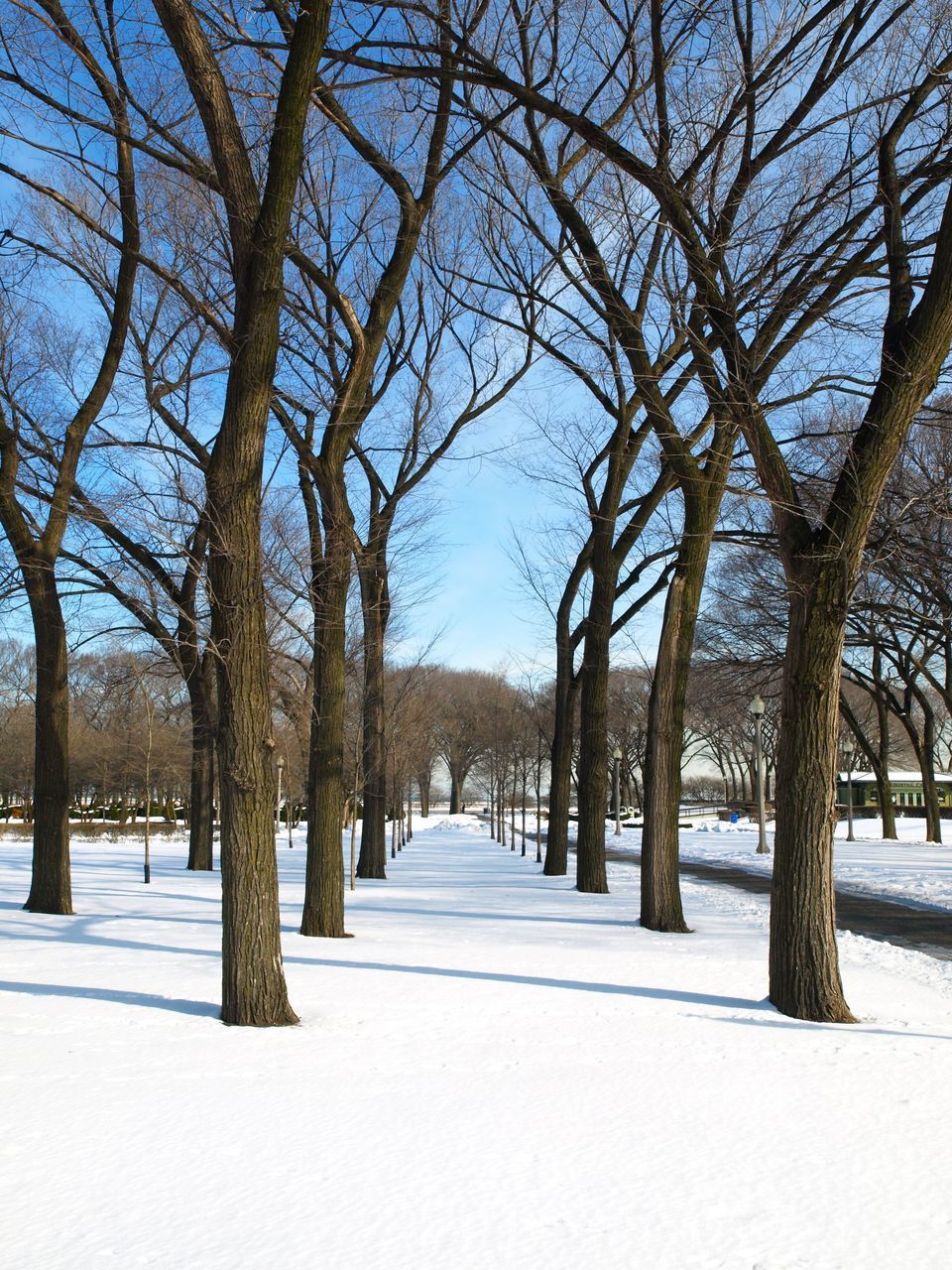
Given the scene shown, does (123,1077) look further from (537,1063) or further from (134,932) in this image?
(134,932)

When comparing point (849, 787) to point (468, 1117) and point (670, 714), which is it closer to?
point (670, 714)

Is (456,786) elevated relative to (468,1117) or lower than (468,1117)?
lower

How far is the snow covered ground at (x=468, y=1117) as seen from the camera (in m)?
3.38

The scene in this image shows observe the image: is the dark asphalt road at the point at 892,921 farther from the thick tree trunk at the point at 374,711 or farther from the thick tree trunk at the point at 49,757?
the thick tree trunk at the point at 49,757

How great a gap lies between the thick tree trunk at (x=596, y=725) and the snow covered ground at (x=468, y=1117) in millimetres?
7789

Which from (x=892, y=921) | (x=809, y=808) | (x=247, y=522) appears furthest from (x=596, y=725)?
(x=247, y=522)

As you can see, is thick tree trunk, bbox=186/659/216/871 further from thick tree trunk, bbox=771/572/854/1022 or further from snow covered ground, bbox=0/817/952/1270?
thick tree trunk, bbox=771/572/854/1022

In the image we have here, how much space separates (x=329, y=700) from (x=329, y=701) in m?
0.01

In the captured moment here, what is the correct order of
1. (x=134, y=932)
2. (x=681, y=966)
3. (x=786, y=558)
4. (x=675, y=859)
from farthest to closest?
(x=675, y=859)
(x=134, y=932)
(x=681, y=966)
(x=786, y=558)

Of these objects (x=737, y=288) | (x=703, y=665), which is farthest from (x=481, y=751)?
(x=737, y=288)

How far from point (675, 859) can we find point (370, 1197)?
8.87m

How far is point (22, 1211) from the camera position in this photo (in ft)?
11.5

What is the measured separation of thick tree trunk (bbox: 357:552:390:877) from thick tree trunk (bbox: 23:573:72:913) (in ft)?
17.1

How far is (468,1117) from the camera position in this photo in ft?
15.3
